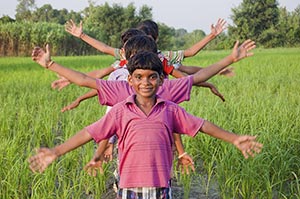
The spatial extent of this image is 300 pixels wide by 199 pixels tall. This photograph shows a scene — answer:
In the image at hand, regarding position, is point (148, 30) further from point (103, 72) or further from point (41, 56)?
point (41, 56)

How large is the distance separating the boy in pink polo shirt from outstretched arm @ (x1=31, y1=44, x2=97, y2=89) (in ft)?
0.96

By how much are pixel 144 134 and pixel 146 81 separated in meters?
0.20

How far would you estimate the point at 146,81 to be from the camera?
162 cm

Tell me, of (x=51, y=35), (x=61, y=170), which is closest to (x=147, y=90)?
(x=61, y=170)

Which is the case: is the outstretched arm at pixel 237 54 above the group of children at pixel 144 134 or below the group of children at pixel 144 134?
above

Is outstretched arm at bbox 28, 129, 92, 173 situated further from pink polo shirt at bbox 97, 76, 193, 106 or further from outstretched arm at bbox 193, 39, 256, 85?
outstretched arm at bbox 193, 39, 256, 85

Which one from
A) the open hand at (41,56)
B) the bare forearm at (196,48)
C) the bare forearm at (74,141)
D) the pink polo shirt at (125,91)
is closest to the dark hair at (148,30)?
the bare forearm at (196,48)

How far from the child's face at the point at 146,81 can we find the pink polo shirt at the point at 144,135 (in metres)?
0.05

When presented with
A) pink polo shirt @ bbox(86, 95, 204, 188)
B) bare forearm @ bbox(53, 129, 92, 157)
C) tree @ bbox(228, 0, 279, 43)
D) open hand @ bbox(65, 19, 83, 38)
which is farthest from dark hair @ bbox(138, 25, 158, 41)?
tree @ bbox(228, 0, 279, 43)

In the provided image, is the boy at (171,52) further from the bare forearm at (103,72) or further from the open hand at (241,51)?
the open hand at (241,51)

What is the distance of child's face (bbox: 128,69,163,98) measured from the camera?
1619 millimetres

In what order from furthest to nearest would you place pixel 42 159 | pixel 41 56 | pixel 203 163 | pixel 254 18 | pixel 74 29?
1. pixel 254 18
2. pixel 203 163
3. pixel 74 29
4. pixel 41 56
5. pixel 42 159

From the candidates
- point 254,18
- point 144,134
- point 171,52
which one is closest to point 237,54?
point 144,134

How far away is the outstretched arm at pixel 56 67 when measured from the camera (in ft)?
5.95
